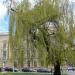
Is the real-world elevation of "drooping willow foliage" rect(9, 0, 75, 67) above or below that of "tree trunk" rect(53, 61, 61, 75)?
above

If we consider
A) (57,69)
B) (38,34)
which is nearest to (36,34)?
(38,34)

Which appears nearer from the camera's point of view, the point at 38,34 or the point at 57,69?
the point at 38,34

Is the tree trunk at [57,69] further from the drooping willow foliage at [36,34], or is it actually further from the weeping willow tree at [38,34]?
the drooping willow foliage at [36,34]

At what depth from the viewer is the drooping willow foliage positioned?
13633 millimetres

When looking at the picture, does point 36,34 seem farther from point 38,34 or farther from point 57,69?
point 57,69

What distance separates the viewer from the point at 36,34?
45.9 ft

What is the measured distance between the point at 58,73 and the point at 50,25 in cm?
242

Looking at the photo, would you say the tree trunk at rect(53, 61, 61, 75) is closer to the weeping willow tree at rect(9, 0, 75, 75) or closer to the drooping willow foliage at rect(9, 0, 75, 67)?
the weeping willow tree at rect(9, 0, 75, 75)

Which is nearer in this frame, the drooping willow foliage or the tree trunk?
the drooping willow foliage

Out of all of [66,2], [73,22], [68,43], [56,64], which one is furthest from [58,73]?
[66,2]

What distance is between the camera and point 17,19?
45.0 feet

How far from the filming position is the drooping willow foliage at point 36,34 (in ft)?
44.7

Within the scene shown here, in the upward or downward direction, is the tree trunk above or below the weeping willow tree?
below

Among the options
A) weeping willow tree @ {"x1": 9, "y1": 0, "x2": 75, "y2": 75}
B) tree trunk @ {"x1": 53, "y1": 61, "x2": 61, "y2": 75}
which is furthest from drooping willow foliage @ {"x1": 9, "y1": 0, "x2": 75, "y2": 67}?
tree trunk @ {"x1": 53, "y1": 61, "x2": 61, "y2": 75}
